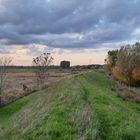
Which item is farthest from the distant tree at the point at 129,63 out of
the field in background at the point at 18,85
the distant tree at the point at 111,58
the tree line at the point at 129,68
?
the distant tree at the point at 111,58

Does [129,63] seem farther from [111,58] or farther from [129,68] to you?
[111,58]

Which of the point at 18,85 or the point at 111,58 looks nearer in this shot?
the point at 18,85

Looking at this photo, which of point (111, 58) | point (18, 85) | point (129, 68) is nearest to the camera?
point (18, 85)

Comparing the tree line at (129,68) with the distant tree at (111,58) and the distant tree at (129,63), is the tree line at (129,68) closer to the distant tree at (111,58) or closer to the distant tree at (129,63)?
the distant tree at (129,63)

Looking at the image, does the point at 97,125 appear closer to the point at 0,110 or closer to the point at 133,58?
the point at 0,110

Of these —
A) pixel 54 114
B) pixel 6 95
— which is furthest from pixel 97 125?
pixel 6 95

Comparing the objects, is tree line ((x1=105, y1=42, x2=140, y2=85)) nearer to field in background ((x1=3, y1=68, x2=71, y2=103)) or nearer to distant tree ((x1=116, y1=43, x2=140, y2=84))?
distant tree ((x1=116, y1=43, x2=140, y2=84))

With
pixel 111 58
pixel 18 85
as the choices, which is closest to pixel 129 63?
pixel 18 85

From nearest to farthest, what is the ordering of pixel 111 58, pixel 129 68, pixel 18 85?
pixel 18 85, pixel 129 68, pixel 111 58

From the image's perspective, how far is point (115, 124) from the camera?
18328mm

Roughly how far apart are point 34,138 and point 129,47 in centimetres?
9964

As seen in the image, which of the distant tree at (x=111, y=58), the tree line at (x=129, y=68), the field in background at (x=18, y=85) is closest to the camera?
the field in background at (x=18, y=85)

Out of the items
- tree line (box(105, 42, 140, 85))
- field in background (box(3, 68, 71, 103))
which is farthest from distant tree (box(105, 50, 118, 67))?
tree line (box(105, 42, 140, 85))

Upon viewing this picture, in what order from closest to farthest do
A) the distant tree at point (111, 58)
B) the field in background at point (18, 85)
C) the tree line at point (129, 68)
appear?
the field in background at point (18, 85) → the tree line at point (129, 68) → the distant tree at point (111, 58)
